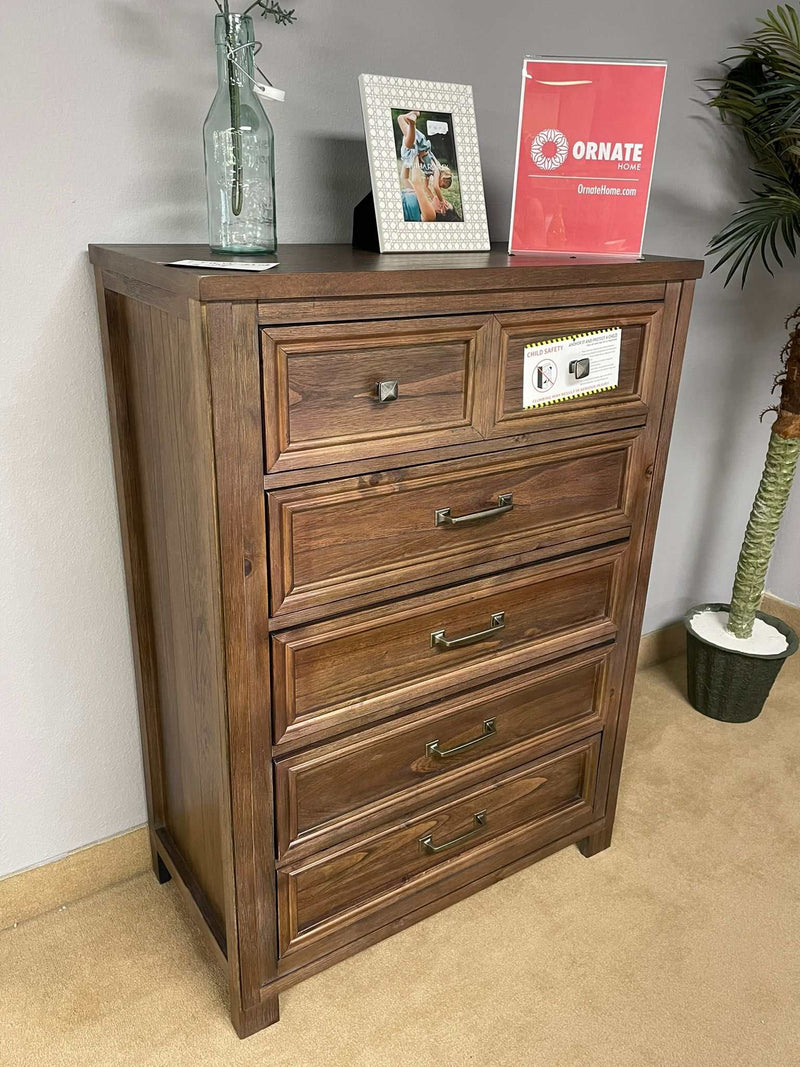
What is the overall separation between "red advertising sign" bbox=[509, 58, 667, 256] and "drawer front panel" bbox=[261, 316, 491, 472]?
1.23ft

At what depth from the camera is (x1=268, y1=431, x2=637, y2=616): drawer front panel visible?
1.17 metres

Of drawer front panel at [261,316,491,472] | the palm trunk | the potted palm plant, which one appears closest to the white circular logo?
drawer front panel at [261,316,491,472]

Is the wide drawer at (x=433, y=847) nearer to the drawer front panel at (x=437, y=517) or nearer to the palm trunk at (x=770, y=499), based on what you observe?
the drawer front panel at (x=437, y=517)

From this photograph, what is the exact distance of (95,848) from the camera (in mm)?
1674

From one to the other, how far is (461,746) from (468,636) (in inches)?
8.3

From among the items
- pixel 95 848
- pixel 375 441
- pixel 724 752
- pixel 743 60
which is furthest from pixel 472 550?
pixel 743 60

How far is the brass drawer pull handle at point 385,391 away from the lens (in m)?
1.15

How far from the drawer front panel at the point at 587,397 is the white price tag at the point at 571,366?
10 mm

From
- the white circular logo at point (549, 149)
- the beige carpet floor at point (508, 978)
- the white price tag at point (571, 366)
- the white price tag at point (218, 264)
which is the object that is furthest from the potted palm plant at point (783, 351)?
the white price tag at point (218, 264)

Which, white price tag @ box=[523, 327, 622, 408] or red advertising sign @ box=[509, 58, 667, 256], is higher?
red advertising sign @ box=[509, 58, 667, 256]

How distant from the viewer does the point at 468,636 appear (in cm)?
141

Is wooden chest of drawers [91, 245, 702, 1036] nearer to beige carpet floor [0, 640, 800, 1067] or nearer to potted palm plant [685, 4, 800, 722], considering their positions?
beige carpet floor [0, 640, 800, 1067]

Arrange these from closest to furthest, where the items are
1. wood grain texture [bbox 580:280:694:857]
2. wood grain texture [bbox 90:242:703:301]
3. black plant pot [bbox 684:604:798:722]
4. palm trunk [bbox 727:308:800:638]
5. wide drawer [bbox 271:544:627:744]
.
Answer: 1. wood grain texture [bbox 90:242:703:301]
2. wide drawer [bbox 271:544:627:744]
3. wood grain texture [bbox 580:280:694:857]
4. palm trunk [bbox 727:308:800:638]
5. black plant pot [bbox 684:604:798:722]

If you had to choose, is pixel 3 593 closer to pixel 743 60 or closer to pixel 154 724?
pixel 154 724
